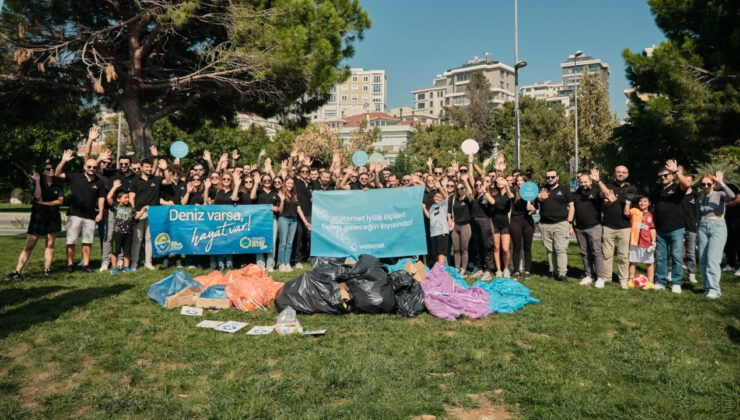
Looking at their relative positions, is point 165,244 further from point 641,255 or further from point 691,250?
point 691,250

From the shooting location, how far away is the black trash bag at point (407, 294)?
6.38 m

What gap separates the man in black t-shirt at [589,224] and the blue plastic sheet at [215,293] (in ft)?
19.7

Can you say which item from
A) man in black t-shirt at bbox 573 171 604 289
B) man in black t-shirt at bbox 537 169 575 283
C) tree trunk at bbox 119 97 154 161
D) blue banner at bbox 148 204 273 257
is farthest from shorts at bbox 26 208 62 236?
man in black t-shirt at bbox 573 171 604 289

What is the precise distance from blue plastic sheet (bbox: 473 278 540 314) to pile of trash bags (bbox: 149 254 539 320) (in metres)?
0.01

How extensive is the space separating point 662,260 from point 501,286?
312 cm

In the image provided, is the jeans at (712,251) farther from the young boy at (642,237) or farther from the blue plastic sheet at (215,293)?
the blue plastic sheet at (215,293)

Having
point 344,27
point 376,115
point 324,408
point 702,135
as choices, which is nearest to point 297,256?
point 324,408

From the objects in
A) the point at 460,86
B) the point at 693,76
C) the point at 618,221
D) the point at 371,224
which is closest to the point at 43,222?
the point at 371,224

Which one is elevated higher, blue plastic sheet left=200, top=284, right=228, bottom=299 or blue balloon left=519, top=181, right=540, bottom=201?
blue balloon left=519, top=181, right=540, bottom=201

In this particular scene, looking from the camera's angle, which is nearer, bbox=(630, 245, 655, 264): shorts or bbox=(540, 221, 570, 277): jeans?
bbox=(630, 245, 655, 264): shorts

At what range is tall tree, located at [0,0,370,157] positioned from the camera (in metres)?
12.5

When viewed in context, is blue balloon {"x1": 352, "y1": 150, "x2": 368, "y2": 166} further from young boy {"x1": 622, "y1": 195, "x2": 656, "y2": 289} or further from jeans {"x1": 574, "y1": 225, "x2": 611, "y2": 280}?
young boy {"x1": 622, "y1": 195, "x2": 656, "y2": 289}

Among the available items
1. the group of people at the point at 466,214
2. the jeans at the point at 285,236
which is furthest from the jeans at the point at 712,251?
the jeans at the point at 285,236

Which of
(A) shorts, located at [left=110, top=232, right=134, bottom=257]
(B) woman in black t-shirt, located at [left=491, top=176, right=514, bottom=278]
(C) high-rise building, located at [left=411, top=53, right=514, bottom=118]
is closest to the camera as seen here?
(A) shorts, located at [left=110, top=232, right=134, bottom=257]
